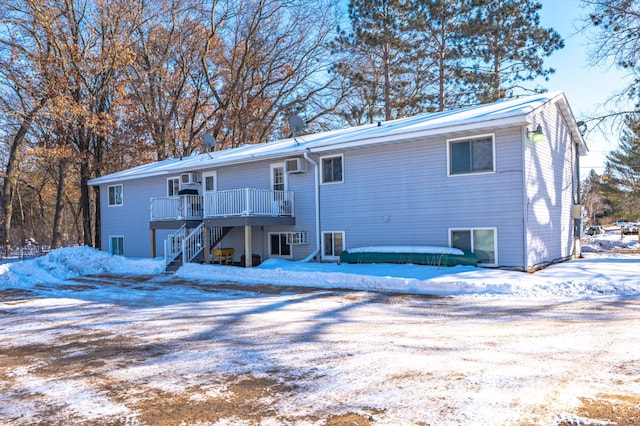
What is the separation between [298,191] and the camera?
58.0 feet

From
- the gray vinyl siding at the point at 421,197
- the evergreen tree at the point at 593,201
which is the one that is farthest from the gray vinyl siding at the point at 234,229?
the evergreen tree at the point at 593,201

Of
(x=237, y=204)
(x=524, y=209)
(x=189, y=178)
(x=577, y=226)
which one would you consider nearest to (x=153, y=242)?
(x=189, y=178)

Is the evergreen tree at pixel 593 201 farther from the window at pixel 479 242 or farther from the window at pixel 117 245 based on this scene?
the window at pixel 117 245

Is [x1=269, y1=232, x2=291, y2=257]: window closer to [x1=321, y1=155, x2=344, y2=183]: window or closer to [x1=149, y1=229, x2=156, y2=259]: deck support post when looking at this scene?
[x1=321, y1=155, x2=344, y2=183]: window

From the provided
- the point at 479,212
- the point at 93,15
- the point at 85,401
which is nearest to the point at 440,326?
the point at 85,401

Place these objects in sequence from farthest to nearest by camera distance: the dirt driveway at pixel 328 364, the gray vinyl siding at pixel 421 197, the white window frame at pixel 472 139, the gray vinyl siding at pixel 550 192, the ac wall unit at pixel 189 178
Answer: the ac wall unit at pixel 189 178 → the gray vinyl siding at pixel 550 192 → the white window frame at pixel 472 139 → the gray vinyl siding at pixel 421 197 → the dirt driveway at pixel 328 364

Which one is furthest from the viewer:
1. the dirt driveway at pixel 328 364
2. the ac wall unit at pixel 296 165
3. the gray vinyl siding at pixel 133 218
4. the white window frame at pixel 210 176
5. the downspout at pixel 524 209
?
the gray vinyl siding at pixel 133 218

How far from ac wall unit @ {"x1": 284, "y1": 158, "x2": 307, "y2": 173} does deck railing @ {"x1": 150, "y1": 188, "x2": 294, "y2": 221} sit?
893mm

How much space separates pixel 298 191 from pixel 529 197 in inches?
303

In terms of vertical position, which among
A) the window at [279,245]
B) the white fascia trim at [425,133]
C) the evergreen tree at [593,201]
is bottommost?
the window at [279,245]

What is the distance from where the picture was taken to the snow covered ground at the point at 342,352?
4.13 metres

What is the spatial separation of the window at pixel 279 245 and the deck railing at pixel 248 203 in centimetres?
119

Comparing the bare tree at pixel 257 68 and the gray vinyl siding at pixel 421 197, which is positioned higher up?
the bare tree at pixel 257 68

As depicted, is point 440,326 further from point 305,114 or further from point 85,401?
point 305,114
